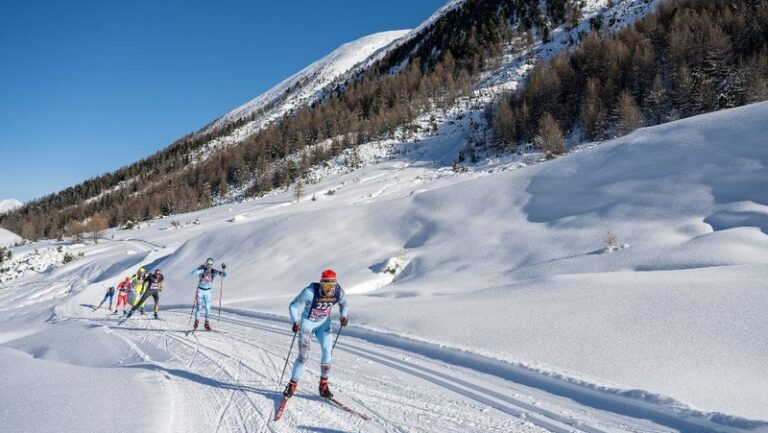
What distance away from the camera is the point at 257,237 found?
25.2m

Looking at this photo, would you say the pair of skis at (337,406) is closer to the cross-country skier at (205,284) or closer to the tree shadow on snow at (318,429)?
the tree shadow on snow at (318,429)

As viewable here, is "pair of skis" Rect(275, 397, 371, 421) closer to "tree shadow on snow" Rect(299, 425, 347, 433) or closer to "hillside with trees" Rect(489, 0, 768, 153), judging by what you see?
"tree shadow on snow" Rect(299, 425, 347, 433)

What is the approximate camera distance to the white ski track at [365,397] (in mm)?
4992

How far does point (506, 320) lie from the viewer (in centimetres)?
855

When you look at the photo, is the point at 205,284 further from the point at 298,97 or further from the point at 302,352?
the point at 298,97

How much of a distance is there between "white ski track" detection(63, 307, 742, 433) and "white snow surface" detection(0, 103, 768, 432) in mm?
35

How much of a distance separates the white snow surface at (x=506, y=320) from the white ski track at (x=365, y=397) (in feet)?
0.11

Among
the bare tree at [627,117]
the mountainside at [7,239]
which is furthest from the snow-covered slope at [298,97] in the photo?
the bare tree at [627,117]

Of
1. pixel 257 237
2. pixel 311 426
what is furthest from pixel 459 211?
pixel 311 426

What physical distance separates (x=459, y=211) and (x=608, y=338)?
41.4 feet

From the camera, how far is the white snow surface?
5281mm

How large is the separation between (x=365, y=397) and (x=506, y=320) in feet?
12.2

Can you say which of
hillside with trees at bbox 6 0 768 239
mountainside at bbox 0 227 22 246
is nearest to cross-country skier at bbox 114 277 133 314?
hillside with trees at bbox 6 0 768 239

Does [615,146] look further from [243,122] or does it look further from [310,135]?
[243,122]
